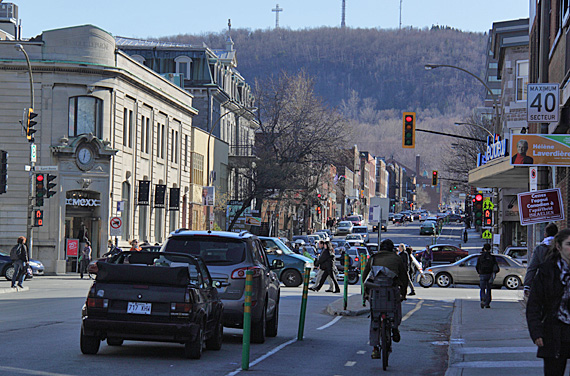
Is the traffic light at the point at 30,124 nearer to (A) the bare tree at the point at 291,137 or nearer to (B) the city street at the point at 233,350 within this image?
(B) the city street at the point at 233,350

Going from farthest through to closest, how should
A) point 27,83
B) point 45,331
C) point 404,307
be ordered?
point 27,83 < point 404,307 < point 45,331

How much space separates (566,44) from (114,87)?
32223 mm

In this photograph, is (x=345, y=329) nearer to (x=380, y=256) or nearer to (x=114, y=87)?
(x=380, y=256)

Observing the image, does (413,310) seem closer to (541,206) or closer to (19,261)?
(541,206)

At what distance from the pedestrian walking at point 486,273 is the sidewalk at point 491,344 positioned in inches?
18.7

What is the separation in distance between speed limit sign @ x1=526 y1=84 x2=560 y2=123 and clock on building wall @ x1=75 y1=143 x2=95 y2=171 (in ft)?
107

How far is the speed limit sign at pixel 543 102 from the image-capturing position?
60.0 feet

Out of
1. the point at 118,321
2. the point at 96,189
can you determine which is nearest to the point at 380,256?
the point at 118,321

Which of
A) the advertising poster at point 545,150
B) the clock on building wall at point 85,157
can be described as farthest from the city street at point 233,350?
the clock on building wall at point 85,157

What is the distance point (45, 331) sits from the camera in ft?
53.1

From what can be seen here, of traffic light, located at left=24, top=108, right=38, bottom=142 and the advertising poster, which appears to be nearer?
the advertising poster

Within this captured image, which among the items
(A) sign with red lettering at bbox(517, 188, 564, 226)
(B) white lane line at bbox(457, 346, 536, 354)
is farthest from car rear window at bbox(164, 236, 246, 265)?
(A) sign with red lettering at bbox(517, 188, 564, 226)

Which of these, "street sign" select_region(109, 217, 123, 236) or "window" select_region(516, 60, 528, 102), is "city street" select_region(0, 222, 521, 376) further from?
"window" select_region(516, 60, 528, 102)

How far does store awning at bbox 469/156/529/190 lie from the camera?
2686cm
